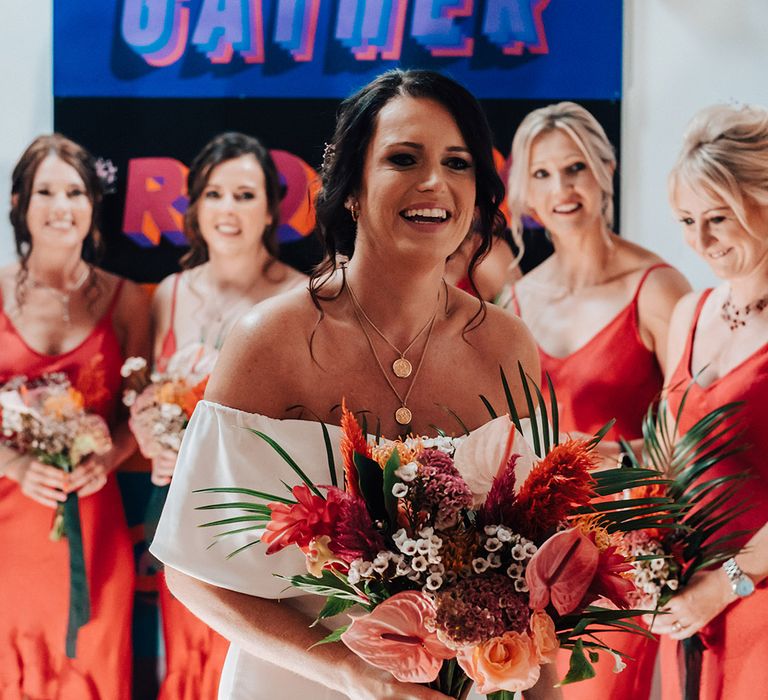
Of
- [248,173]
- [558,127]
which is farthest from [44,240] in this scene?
[558,127]

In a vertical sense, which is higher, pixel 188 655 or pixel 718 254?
pixel 718 254

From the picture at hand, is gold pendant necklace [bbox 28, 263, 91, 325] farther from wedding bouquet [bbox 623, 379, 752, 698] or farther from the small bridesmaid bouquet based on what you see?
wedding bouquet [bbox 623, 379, 752, 698]

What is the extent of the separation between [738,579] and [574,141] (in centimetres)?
163

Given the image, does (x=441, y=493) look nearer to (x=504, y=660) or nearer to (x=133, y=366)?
(x=504, y=660)

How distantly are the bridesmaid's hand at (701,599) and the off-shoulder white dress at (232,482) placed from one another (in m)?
1.46

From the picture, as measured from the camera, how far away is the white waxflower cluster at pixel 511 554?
1.40 meters

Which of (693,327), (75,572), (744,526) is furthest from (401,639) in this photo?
(75,572)

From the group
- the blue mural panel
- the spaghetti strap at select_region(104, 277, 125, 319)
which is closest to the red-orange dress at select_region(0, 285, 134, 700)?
the spaghetti strap at select_region(104, 277, 125, 319)

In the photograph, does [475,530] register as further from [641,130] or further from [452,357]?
[641,130]

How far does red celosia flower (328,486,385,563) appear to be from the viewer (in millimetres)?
1432

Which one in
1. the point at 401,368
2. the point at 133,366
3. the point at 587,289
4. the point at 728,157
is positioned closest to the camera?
the point at 401,368

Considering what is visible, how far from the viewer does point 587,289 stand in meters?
3.68

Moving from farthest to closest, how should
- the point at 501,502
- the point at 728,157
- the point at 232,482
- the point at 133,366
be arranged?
1. the point at 133,366
2. the point at 728,157
3. the point at 232,482
4. the point at 501,502

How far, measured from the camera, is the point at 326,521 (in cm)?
144
